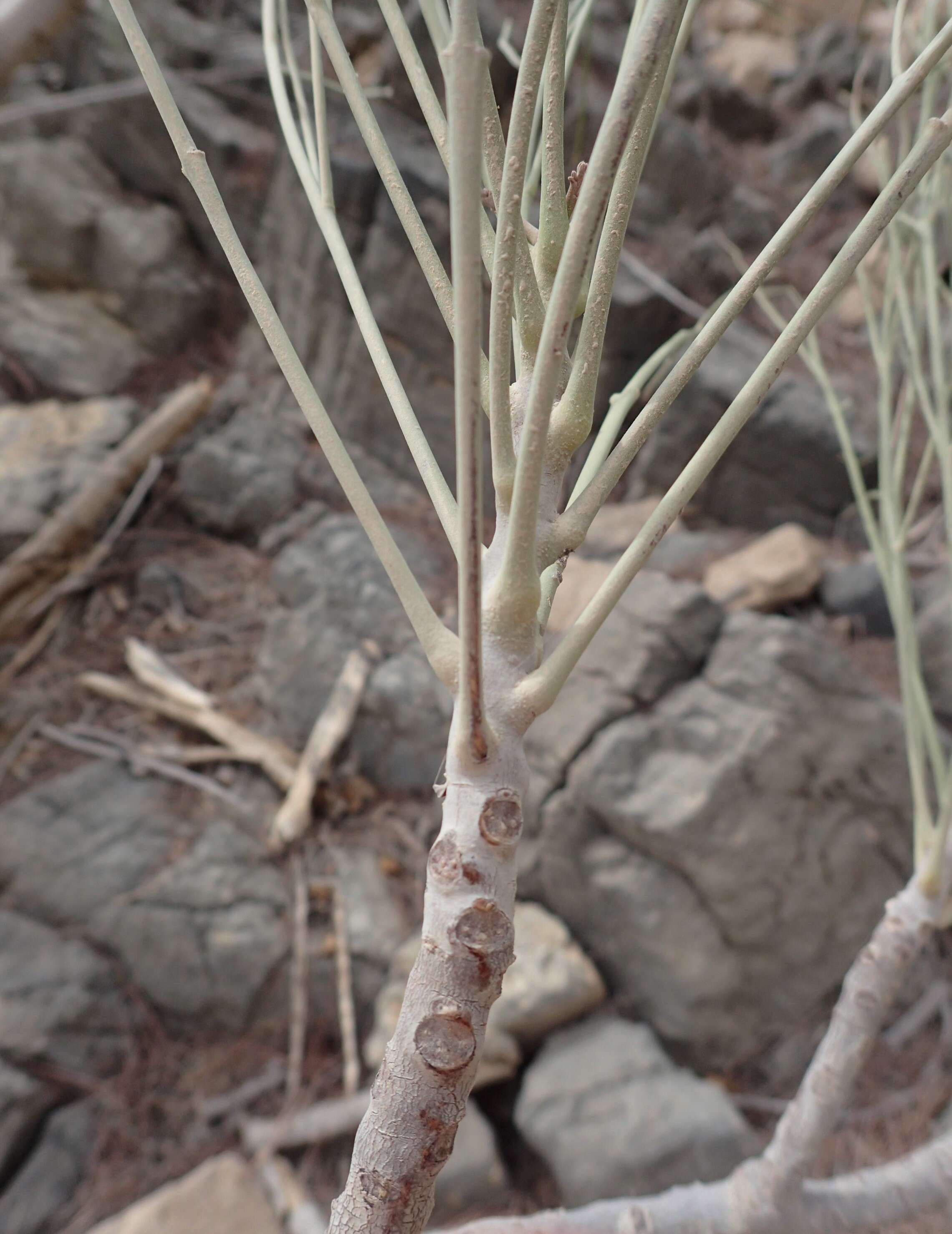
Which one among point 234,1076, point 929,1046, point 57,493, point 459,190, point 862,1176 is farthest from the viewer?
point 57,493

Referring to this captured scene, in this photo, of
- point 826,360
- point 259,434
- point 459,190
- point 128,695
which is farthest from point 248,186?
point 459,190

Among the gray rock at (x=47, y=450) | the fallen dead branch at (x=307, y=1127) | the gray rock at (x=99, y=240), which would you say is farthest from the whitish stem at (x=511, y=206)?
the gray rock at (x=99, y=240)

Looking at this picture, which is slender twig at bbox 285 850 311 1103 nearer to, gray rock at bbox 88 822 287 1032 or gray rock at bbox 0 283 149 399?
gray rock at bbox 88 822 287 1032

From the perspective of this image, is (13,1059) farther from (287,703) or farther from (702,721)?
(702,721)

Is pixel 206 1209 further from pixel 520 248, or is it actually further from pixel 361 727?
pixel 520 248

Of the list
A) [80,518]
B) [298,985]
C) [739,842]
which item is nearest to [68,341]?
[80,518]

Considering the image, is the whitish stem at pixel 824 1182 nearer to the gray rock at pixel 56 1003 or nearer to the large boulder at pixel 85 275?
the gray rock at pixel 56 1003

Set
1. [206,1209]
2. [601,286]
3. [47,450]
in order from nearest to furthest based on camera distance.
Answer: [601,286], [206,1209], [47,450]
